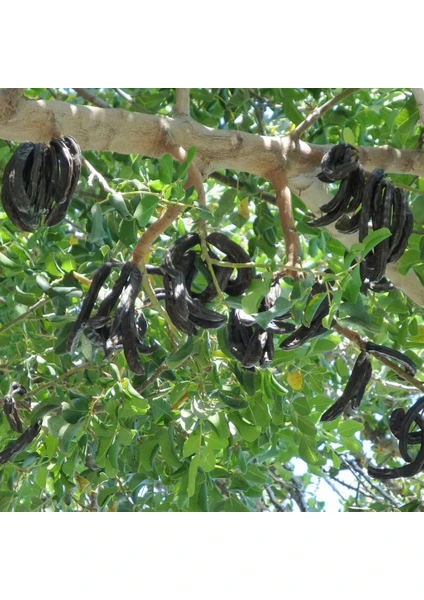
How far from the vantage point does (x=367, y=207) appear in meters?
1.45

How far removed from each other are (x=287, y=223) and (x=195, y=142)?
0.21 metres

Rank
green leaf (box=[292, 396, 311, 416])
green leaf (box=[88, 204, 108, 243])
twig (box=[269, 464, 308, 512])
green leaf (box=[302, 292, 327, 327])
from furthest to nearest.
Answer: twig (box=[269, 464, 308, 512]), green leaf (box=[292, 396, 311, 416]), green leaf (box=[88, 204, 108, 243]), green leaf (box=[302, 292, 327, 327])

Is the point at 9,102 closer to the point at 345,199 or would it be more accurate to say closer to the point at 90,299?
the point at 90,299

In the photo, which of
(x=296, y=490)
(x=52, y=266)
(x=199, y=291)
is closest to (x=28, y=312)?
(x=52, y=266)

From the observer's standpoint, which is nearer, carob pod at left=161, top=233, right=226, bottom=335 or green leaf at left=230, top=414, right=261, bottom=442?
carob pod at left=161, top=233, right=226, bottom=335

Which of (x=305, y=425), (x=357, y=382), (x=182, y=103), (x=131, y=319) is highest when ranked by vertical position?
(x=182, y=103)

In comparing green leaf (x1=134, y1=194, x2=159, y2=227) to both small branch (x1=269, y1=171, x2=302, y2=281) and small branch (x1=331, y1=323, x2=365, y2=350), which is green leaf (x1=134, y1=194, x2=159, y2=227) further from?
small branch (x1=331, y1=323, x2=365, y2=350)

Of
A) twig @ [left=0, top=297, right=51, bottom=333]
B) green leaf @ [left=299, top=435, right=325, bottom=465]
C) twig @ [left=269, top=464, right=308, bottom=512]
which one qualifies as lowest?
twig @ [left=269, top=464, right=308, bottom=512]

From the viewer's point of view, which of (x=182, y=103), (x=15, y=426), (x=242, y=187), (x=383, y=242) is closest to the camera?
(x=383, y=242)

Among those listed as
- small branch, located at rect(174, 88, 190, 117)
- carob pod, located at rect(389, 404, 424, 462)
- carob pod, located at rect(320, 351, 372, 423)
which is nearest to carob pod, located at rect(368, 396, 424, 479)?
carob pod, located at rect(389, 404, 424, 462)

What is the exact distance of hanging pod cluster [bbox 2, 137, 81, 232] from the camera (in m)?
1.37

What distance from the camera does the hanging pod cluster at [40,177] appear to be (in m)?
1.37

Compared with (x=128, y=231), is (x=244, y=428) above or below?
below

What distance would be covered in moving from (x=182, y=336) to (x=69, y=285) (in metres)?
0.30
